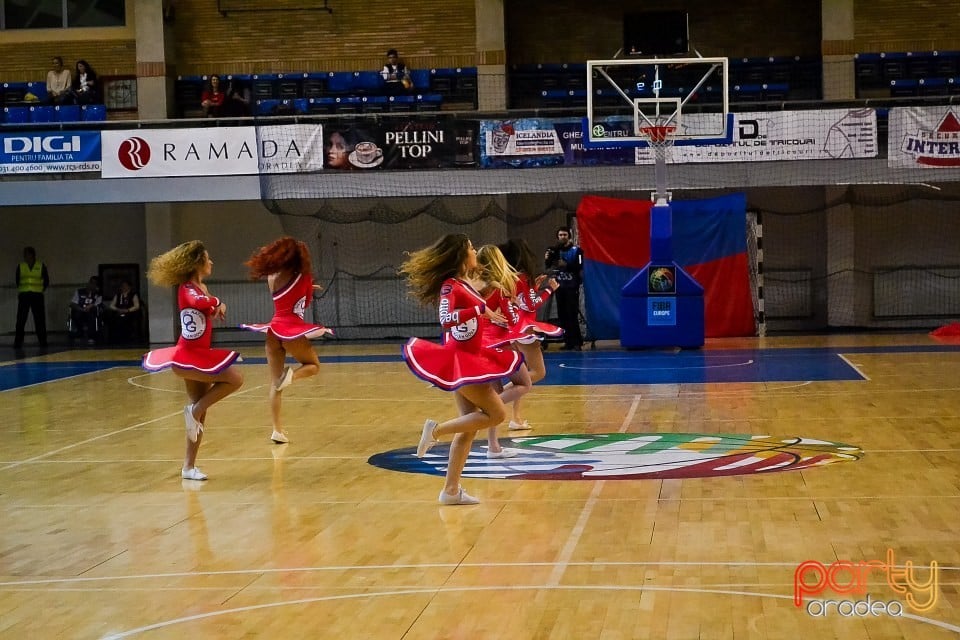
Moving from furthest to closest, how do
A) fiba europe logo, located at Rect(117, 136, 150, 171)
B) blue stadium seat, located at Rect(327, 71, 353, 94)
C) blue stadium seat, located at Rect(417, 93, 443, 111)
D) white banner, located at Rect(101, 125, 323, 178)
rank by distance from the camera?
blue stadium seat, located at Rect(327, 71, 353, 94), blue stadium seat, located at Rect(417, 93, 443, 111), fiba europe logo, located at Rect(117, 136, 150, 171), white banner, located at Rect(101, 125, 323, 178)

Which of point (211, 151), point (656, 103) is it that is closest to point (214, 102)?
point (211, 151)

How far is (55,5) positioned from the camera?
91.0ft

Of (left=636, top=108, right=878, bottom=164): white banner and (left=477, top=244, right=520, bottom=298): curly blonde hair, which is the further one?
(left=636, top=108, right=878, bottom=164): white banner

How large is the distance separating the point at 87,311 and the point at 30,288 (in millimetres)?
1458

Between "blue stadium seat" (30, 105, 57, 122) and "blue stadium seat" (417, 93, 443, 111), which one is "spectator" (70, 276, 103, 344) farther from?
"blue stadium seat" (417, 93, 443, 111)

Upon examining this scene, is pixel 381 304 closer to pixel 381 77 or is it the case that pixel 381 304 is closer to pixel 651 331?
pixel 381 77

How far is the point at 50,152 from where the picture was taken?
23.6m

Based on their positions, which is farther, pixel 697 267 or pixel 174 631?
pixel 697 267

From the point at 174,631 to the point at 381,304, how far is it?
20.7m

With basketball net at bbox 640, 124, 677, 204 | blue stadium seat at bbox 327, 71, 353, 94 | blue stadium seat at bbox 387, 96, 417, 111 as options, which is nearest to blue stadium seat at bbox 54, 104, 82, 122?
blue stadium seat at bbox 327, 71, 353, 94

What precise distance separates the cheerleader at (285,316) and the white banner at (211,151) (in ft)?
38.0

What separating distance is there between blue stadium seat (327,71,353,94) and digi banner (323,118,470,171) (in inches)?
118

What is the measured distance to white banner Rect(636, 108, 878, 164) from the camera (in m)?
21.7

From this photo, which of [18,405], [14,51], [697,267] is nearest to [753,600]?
[18,405]
